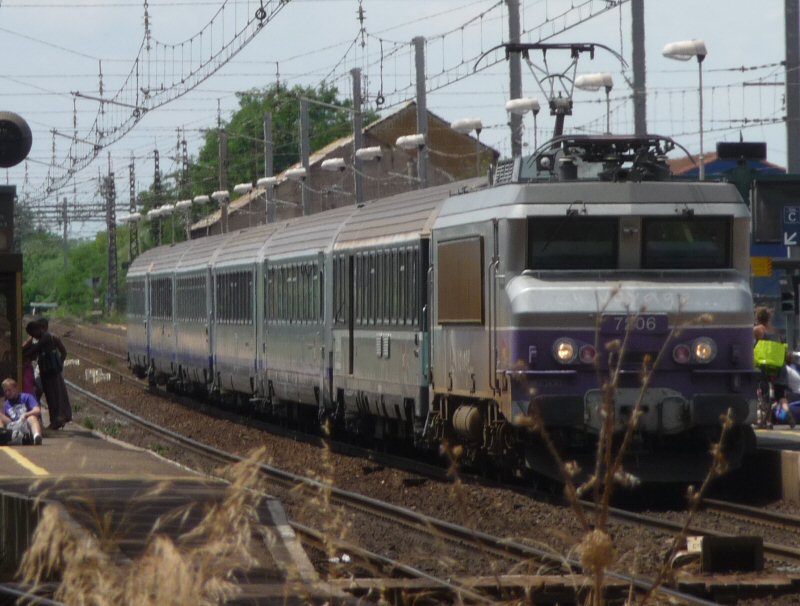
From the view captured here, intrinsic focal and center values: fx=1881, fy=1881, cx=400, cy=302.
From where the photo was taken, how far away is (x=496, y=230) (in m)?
15.9

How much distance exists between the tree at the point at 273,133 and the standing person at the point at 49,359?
81270 millimetres

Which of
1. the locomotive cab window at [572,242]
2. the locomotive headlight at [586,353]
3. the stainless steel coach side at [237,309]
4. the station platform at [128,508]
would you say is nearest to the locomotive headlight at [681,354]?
the locomotive headlight at [586,353]

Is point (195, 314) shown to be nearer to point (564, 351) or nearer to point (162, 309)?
point (162, 309)

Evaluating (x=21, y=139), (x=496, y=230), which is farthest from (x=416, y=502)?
(x=21, y=139)

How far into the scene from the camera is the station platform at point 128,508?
6.91 meters

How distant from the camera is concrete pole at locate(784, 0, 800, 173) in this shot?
23562 millimetres

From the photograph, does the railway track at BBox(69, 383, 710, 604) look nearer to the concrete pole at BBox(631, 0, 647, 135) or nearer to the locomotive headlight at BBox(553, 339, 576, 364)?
the locomotive headlight at BBox(553, 339, 576, 364)

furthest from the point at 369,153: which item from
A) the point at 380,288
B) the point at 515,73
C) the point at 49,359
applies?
the point at 380,288

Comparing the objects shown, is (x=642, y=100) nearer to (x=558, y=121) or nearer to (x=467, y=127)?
(x=558, y=121)

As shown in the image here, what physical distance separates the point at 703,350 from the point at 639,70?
8164mm

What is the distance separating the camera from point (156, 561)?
19.6ft

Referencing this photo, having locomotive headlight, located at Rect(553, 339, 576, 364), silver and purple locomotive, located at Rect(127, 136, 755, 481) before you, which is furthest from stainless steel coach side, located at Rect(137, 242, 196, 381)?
locomotive headlight, located at Rect(553, 339, 576, 364)

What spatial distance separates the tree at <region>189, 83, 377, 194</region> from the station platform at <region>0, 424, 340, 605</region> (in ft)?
280

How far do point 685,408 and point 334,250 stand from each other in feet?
27.6
